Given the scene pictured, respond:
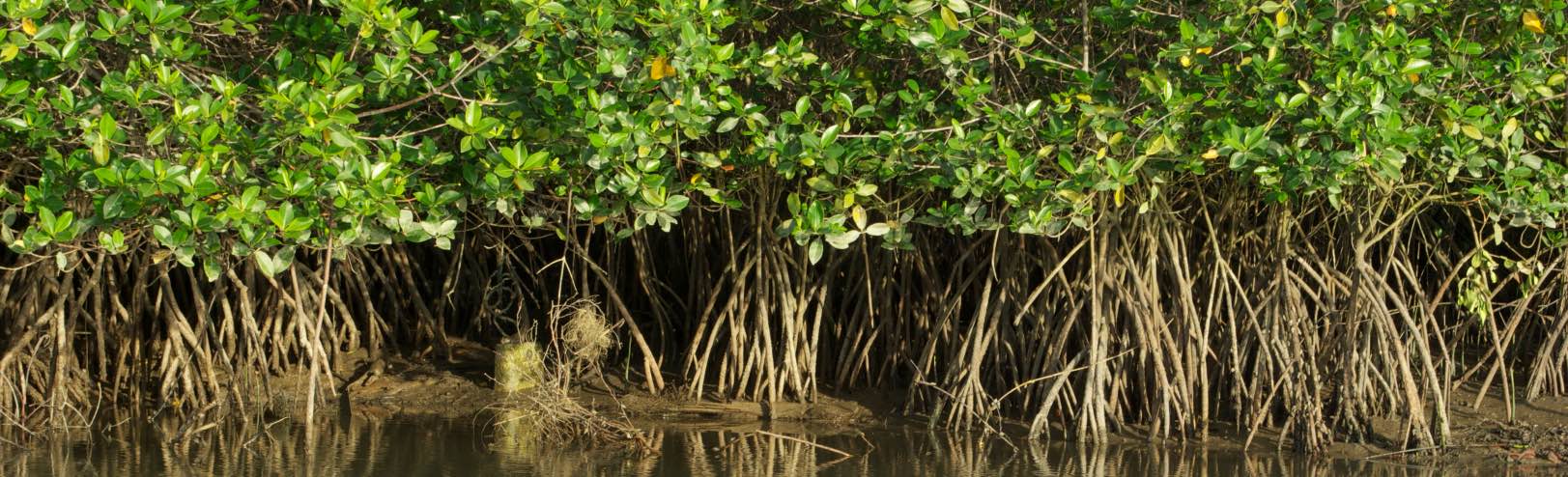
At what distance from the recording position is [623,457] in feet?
23.0

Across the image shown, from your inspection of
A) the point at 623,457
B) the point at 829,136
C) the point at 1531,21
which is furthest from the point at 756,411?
the point at 1531,21

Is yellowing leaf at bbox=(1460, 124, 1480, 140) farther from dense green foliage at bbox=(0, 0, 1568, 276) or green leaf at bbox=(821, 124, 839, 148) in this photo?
green leaf at bbox=(821, 124, 839, 148)

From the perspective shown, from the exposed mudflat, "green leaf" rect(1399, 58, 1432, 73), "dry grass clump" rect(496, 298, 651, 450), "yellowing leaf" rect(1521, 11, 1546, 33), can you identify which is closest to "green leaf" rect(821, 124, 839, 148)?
"dry grass clump" rect(496, 298, 651, 450)

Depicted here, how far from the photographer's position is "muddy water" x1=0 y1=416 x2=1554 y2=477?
671cm

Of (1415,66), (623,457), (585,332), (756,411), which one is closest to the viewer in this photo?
(1415,66)

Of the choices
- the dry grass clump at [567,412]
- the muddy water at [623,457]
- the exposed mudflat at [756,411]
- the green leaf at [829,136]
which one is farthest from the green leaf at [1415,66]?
the dry grass clump at [567,412]

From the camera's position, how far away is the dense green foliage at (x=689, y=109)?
18.4ft

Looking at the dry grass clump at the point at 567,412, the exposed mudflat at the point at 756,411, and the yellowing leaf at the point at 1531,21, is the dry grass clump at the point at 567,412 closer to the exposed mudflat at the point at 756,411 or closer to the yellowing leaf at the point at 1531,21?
the exposed mudflat at the point at 756,411

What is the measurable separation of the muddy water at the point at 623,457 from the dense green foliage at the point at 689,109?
901 millimetres

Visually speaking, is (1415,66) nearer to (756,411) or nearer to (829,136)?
(829,136)

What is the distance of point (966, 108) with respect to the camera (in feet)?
20.9

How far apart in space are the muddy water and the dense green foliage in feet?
2.96

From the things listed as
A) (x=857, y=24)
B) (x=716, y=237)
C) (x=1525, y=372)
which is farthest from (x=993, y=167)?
(x=1525, y=372)

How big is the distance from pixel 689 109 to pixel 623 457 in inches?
67.9
